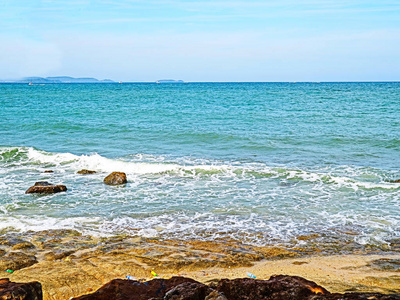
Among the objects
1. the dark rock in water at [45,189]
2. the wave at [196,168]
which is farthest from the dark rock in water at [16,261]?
the wave at [196,168]

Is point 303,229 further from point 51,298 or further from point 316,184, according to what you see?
point 51,298

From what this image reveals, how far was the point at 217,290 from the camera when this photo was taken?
5.42 m

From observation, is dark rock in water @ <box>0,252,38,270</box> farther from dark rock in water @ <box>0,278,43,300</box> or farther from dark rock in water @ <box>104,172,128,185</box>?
dark rock in water @ <box>104,172,128,185</box>

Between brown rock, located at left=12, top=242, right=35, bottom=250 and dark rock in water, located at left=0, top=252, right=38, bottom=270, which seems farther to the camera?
brown rock, located at left=12, top=242, right=35, bottom=250

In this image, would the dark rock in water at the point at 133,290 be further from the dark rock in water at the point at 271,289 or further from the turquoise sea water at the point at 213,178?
the turquoise sea water at the point at 213,178

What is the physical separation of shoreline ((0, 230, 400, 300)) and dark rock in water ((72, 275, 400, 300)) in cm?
208

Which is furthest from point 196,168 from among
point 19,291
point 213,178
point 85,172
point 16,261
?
point 19,291

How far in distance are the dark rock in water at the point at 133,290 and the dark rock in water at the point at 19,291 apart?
1.75 ft

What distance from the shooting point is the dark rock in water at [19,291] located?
484 cm

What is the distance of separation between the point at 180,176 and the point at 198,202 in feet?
12.5

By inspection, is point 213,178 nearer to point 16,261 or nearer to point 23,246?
point 23,246

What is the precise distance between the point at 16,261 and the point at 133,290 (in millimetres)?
4448

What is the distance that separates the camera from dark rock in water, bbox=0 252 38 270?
27.9 ft

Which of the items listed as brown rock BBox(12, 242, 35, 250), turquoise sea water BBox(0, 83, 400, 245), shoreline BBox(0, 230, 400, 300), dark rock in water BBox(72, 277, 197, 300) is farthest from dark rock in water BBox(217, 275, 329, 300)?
brown rock BBox(12, 242, 35, 250)
